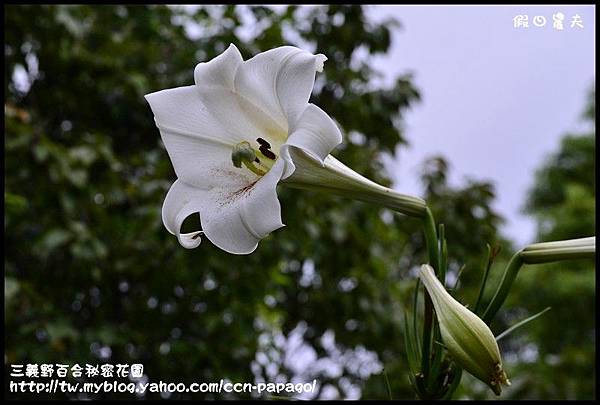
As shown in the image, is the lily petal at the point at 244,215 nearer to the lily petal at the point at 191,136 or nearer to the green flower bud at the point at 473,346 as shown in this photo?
the lily petal at the point at 191,136

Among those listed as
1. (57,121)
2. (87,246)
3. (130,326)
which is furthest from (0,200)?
(57,121)

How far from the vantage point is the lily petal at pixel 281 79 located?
2.46 ft

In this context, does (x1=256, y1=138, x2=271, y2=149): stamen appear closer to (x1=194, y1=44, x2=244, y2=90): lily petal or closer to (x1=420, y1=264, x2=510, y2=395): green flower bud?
(x1=194, y1=44, x2=244, y2=90): lily petal

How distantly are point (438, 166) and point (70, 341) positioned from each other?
5.72 feet

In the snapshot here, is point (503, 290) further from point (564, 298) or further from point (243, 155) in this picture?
point (564, 298)

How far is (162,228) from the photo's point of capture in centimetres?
215

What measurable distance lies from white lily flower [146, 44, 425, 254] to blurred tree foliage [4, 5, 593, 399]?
3.30 feet

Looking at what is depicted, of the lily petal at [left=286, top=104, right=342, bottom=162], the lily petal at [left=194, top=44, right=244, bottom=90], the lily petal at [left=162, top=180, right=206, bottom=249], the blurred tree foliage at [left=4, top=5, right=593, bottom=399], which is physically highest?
the lily petal at [left=286, top=104, right=342, bottom=162]

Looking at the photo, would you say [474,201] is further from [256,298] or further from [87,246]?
[87,246]

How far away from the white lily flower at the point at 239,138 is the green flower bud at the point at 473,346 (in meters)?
0.17

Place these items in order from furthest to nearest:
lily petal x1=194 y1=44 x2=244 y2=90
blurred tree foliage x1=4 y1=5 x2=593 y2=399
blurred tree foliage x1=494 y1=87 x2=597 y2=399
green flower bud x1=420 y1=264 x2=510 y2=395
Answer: blurred tree foliage x1=494 y1=87 x2=597 y2=399 → blurred tree foliage x1=4 y1=5 x2=593 y2=399 → lily petal x1=194 y1=44 x2=244 y2=90 → green flower bud x1=420 y1=264 x2=510 y2=395

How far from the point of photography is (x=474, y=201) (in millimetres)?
2996

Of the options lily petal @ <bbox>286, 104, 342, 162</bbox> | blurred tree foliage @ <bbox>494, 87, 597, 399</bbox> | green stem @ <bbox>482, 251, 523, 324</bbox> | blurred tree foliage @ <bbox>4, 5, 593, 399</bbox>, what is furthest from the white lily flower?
blurred tree foliage @ <bbox>494, 87, 597, 399</bbox>

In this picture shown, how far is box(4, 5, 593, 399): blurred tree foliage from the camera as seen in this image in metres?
2.18
